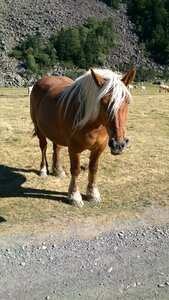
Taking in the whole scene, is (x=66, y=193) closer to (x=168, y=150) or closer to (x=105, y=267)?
(x=105, y=267)

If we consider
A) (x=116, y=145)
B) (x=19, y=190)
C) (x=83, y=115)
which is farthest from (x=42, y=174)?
(x=116, y=145)

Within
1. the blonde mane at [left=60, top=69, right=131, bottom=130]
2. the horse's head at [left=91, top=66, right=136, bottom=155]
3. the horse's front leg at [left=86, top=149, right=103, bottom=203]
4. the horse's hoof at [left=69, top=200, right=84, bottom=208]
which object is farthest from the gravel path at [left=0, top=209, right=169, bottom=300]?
the blonde mane at [left=60, top=69, right=131, bottom=130]

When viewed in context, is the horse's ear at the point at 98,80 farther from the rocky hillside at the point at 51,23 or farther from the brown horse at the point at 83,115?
the rocky hillside at the point at 51,23

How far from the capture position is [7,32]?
8088 centimetres

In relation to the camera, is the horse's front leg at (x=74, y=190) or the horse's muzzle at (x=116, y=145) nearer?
the horse's muzzle at (x=116, y=145)

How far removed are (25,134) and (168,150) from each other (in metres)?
3.82

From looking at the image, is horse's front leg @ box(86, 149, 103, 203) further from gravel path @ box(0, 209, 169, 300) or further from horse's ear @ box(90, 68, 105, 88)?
horse's ear @ box(90, 68, 105, 88)

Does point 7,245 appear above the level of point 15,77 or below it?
above

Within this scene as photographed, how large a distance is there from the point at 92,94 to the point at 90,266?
227 cm

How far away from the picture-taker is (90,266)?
4.93m

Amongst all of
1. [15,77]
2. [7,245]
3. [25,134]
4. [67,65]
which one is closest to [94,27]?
[67,65]

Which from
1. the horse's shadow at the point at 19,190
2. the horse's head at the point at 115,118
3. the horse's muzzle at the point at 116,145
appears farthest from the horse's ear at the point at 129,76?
the horse's shadow at the point at 19,190

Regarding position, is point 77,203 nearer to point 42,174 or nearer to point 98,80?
point 42,174

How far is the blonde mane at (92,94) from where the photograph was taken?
5.15 metres
